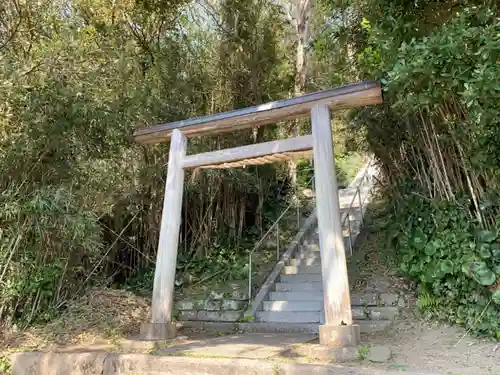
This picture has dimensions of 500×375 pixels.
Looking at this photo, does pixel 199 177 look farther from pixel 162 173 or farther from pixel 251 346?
pixel 251 346

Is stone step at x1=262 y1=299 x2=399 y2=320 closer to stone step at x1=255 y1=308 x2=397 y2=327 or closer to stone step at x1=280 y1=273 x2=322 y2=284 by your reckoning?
stone step at x1=255 y1=308 x2=397 y2=327

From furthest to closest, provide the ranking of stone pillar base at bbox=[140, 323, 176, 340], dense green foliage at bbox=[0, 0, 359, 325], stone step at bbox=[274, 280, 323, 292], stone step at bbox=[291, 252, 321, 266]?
stone step at bbox=[291, 252, 321, 266] → stone step at bbox=[274, 280, 323, 292] → dense green foliage at bbox=[0, 0, 359, 325] → stone pillar base at bbox=[140, 323, 176, 340]

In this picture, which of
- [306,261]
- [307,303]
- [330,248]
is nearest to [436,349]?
[330,248]

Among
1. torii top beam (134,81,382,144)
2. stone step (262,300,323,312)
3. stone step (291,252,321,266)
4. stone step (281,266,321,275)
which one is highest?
torii top beam (134,81,382,144)

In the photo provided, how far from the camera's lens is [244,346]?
400 cm

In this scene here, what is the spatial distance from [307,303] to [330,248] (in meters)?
Answer: 1.96

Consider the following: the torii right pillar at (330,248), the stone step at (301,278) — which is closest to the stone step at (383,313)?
the stone step at (301,278)

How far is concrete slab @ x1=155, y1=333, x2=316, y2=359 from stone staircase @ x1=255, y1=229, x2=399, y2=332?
1.38 feet

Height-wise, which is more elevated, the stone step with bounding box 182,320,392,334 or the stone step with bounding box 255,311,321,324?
the stone step with bounding box 255,311,321,324

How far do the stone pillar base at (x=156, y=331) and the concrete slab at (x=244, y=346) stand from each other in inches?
8.8

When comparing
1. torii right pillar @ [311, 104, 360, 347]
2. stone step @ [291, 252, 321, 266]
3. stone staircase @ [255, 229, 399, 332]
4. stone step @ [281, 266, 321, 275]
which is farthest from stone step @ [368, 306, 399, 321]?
stone step @ [291, 252, 321, 266]

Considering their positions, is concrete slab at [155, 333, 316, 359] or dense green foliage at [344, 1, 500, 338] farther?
concrete slab at [155, 333, 316, 359]

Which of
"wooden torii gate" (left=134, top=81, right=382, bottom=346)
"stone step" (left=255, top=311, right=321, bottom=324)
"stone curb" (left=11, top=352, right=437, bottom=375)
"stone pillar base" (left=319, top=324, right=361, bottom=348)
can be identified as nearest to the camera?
"stone curb" (left=11, top=352, right=437, bottom=375)

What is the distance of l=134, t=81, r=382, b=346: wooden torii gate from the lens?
3.48 metres
